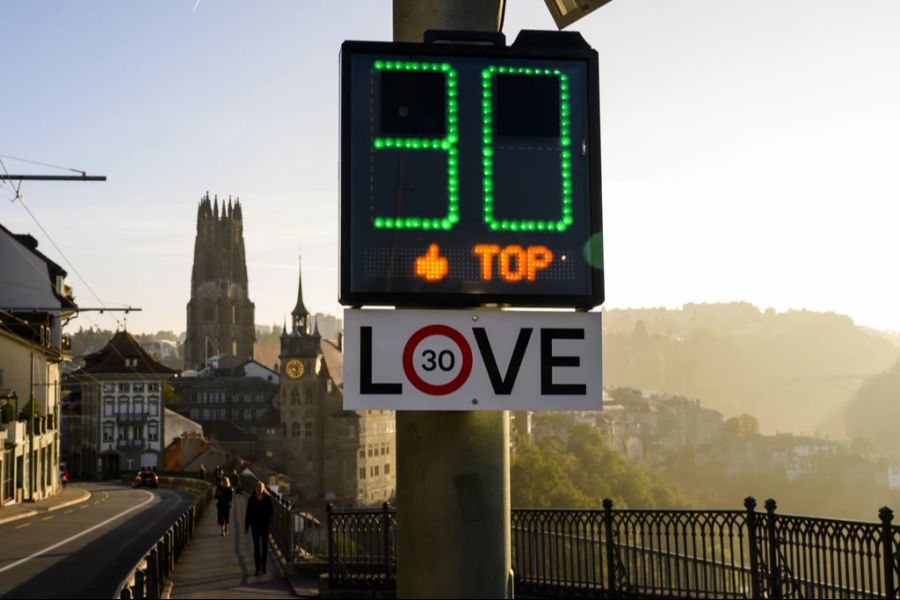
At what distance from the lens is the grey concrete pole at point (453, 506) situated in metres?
5.54

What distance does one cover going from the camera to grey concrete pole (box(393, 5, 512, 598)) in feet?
18.2

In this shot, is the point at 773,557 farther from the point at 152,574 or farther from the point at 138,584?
the point at 152,574

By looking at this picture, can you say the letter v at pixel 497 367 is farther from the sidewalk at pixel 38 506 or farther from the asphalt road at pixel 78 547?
the sidewalk at pixel 38 506

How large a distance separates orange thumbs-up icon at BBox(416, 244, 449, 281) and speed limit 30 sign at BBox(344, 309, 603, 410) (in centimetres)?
16

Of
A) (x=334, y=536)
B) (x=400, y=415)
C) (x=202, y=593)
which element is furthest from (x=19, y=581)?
(x=400, y=415)

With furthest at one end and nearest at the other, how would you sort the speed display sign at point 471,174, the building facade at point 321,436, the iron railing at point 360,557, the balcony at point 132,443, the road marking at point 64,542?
the building facade at point 321,436 → the balcony at point 132,443 → the road marking at point 64,542 → the iron railing at point 360,557 → the speed display sign at point 471,174

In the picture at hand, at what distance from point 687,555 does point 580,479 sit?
A: 169234 mm

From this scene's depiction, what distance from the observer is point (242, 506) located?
47.8m

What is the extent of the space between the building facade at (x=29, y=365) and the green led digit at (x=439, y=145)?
1925 inches

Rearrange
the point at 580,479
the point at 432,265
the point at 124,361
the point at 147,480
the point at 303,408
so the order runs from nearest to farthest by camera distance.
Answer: the point at 432,265 → the point at 147,480 → the point at 124,361 → the point at 303,408 → the point at 580,479

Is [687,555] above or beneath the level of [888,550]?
beneath

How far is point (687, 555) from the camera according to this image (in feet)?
45.3

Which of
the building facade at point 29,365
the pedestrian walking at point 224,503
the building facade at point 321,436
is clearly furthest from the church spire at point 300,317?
the pedestrian walking at point 224,503

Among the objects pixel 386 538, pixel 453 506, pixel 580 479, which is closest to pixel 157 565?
pixel 386 538
